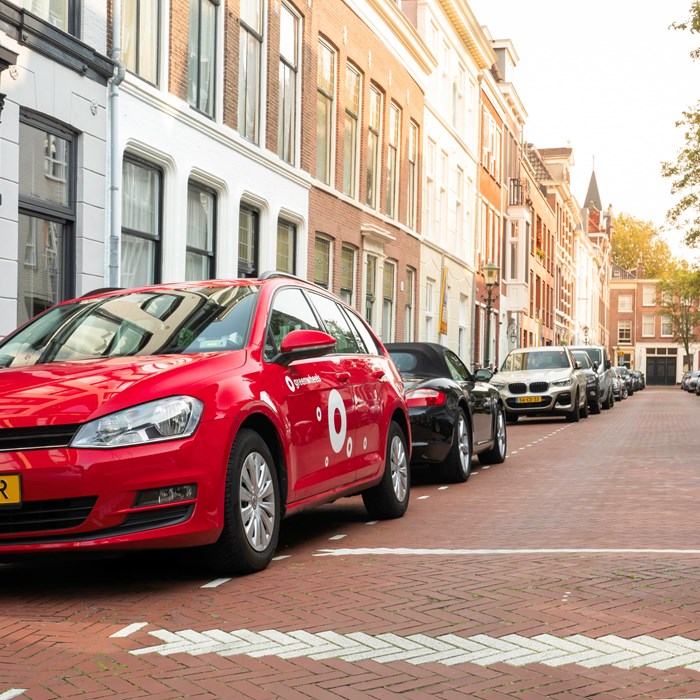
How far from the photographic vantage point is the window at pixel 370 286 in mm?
27656

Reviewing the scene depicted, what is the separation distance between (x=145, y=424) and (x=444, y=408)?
236 inches

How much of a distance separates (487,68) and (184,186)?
27.5m

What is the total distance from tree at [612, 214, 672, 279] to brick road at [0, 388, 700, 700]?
117m

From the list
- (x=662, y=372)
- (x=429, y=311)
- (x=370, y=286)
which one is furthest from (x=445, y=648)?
(x=662, y=372)

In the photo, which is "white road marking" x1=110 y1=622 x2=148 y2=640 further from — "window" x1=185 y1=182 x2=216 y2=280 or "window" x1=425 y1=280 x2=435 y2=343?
"window" x1=425 y1=280 x2=435 y2=343

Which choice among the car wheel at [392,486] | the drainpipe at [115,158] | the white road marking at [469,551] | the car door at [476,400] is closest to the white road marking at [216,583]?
the white road marking at [469,551]

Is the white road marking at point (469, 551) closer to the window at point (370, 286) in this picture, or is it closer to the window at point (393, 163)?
the window at point (370, 286)

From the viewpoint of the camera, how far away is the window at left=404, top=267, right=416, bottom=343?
3130 cm

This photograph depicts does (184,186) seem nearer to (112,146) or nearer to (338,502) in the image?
(112,146)

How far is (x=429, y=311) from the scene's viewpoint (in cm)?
3416

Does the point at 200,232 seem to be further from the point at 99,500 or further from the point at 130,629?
the point at 130,629

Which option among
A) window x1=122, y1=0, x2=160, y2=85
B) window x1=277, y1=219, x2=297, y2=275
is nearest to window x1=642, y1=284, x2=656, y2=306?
window x1=277, y1=219, x2=297, y2=275

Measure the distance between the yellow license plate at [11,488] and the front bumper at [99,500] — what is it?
2cm

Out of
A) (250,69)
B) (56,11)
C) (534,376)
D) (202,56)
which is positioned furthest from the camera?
(534,376)
